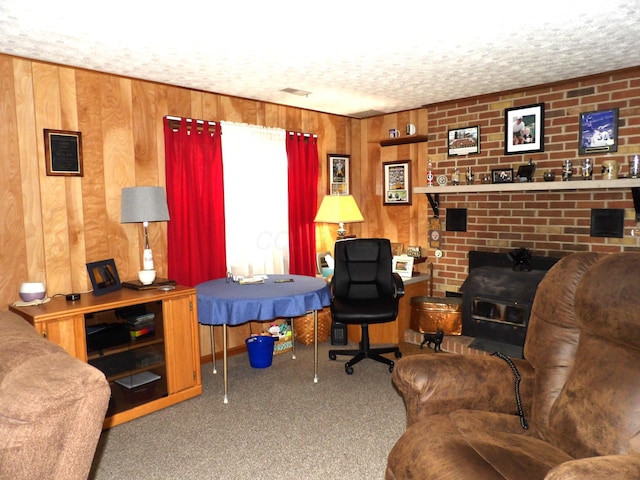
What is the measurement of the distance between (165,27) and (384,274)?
8.09 ft

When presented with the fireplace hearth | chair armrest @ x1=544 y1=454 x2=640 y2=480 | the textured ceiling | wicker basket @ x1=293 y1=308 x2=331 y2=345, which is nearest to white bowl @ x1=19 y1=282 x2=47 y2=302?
the textured ceiling

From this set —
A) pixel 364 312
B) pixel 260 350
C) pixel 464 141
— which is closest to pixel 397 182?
pixel 464 141

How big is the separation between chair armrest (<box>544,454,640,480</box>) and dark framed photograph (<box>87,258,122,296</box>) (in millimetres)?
2772

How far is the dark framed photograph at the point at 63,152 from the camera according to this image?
3.09m

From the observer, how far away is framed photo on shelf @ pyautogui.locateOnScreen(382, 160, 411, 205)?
16.0ft

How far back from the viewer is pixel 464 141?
435 cm

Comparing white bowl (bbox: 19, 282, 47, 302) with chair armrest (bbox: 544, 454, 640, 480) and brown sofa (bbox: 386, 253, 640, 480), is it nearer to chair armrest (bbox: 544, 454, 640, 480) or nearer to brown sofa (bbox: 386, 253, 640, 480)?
brown sofa (bbox: 386, 253, 640, 480)

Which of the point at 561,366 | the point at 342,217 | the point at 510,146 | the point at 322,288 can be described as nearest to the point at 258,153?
the point at 342,217

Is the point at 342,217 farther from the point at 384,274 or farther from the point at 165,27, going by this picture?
the point at 165,27

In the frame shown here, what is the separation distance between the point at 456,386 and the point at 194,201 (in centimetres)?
264

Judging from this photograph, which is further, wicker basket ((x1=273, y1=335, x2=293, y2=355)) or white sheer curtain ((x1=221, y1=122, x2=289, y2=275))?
wicker basket ((x1=273, y1=335, x2=293, y2=355))

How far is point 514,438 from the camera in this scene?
1.73 metres

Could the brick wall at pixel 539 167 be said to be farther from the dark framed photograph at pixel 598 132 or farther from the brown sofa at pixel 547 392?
the brown sofa at pixel 547 392

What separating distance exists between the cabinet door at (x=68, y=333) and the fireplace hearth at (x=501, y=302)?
2.93 meters
